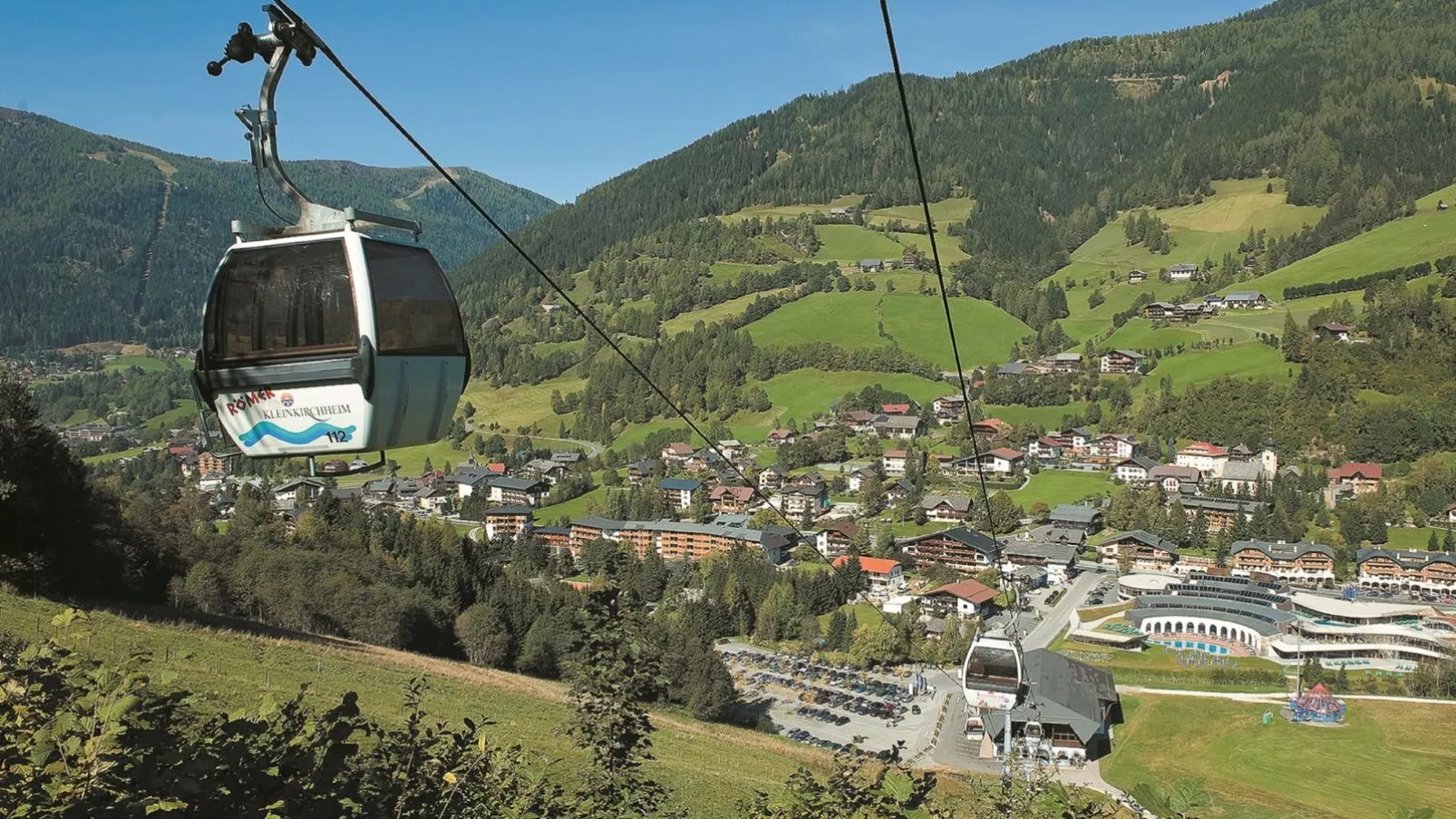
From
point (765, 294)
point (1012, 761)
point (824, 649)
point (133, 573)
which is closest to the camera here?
point (1012, 761)

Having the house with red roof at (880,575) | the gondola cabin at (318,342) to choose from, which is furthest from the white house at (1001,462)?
the gondola cabin at (318,342)

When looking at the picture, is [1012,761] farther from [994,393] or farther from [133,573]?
[994,393]

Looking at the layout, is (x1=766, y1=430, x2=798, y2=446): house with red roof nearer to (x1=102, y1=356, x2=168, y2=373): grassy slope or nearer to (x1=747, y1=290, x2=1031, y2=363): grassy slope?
(x1=747, y1=290, x2=1031, y2=363): grassy slope

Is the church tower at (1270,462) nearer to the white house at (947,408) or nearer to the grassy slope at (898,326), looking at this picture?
the white house at (947,408)

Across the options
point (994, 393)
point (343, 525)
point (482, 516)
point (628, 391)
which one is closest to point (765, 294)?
point (628, 391)

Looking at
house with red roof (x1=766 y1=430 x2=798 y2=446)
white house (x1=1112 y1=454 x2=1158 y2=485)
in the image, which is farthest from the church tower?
house with red roof (x1=766 y1=430 x2=798 y2=446)

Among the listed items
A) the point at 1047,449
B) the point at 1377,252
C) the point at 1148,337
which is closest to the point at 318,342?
the point at 1047,449
